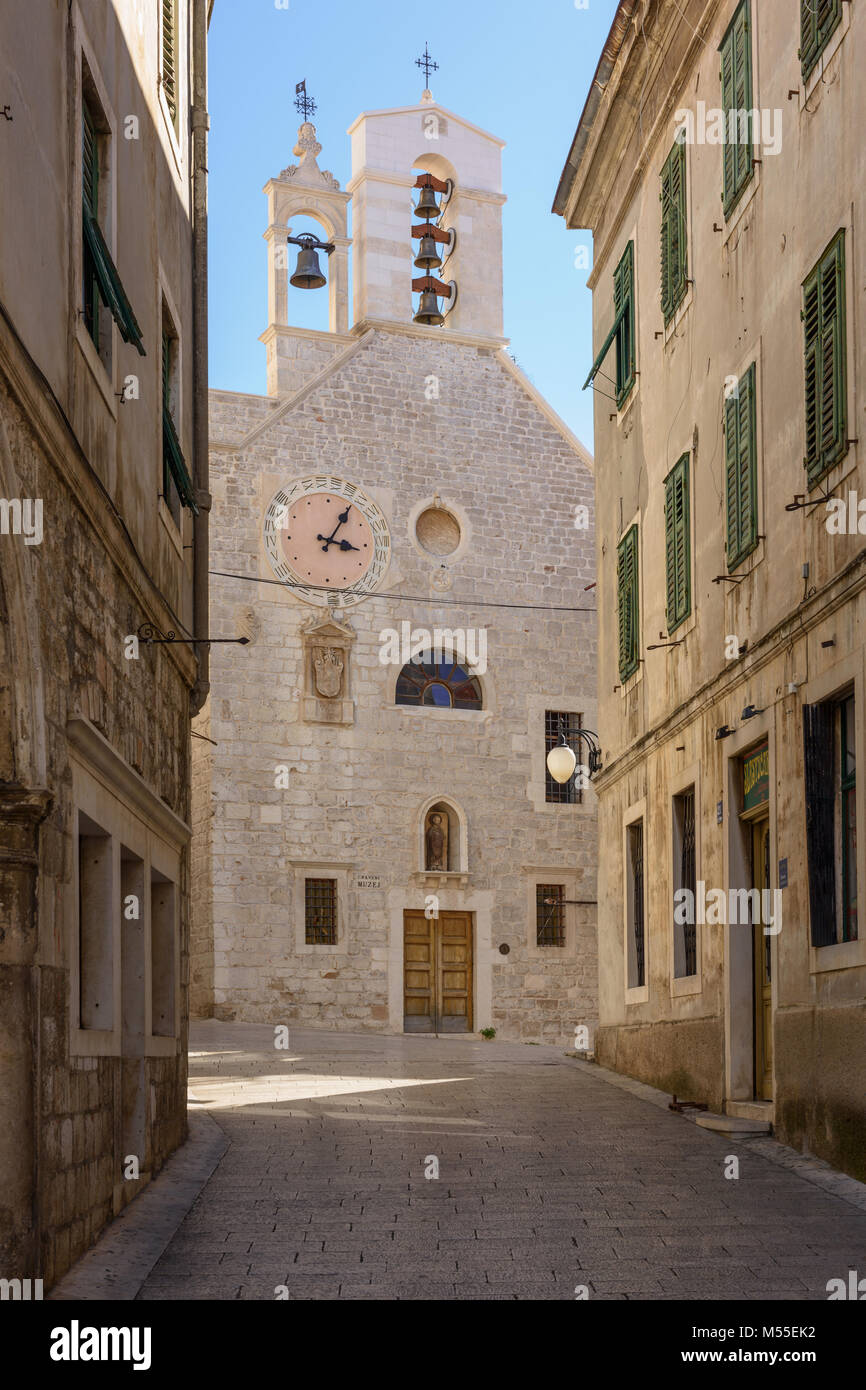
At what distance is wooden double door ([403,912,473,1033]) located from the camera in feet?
93.2

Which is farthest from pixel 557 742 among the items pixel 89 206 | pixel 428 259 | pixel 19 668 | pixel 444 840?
pixel 19 668

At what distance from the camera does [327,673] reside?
2841 centimetres

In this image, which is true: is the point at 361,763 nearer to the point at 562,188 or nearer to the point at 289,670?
the point at 289,670

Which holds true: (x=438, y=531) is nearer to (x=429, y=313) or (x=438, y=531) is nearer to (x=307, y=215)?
(x=429, y=313)

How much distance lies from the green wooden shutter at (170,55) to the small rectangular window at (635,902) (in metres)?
7.83

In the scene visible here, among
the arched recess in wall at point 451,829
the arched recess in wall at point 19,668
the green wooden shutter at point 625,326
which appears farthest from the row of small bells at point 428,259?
the arched recess in wall at point 19,668

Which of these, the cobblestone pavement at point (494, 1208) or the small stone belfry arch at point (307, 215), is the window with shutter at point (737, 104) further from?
the small stone belfry arch at point (307, 215)

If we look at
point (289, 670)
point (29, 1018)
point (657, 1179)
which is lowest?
point (657, 1179)

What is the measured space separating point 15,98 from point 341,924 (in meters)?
21.7

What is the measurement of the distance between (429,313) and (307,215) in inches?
163

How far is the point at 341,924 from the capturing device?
27.8 meters

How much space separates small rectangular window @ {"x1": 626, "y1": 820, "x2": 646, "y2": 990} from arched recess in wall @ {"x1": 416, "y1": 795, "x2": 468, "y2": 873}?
37.4 feet
